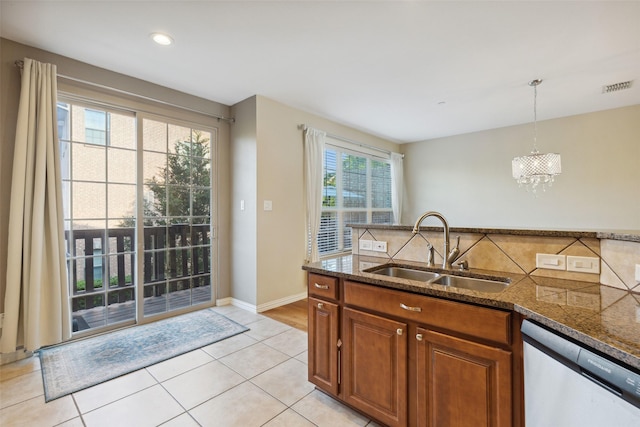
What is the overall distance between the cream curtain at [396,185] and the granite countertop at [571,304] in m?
4.41

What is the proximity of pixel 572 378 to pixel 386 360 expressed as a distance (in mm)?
802

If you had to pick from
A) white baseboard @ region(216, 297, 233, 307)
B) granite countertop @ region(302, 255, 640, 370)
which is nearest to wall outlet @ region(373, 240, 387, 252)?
granite countertop @ region(302, 255, 640, 370)

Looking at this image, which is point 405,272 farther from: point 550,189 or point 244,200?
point 550,189

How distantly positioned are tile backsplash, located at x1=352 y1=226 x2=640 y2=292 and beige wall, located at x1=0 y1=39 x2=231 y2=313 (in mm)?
2352

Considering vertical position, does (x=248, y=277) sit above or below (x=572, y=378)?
below

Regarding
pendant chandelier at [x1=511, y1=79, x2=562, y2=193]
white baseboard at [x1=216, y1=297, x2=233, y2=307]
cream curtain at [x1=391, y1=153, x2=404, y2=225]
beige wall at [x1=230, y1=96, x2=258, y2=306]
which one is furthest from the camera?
cream curtain at [x1=391, y1=153, x2=404, y2=225]

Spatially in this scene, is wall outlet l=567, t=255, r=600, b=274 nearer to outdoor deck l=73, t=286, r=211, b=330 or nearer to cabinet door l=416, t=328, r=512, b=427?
cabinet door l=416, t=328, r=512, b=427

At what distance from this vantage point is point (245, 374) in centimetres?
219

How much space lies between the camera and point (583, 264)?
1456 mm

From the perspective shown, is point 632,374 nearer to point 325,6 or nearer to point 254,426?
point 254,426

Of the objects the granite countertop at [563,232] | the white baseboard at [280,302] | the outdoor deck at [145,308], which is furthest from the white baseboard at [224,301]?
the granite countertop at [563,232]

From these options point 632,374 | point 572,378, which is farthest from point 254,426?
point 632,374

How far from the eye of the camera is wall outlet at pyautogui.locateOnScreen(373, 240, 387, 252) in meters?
2.17

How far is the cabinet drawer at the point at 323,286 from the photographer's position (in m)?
1.77
